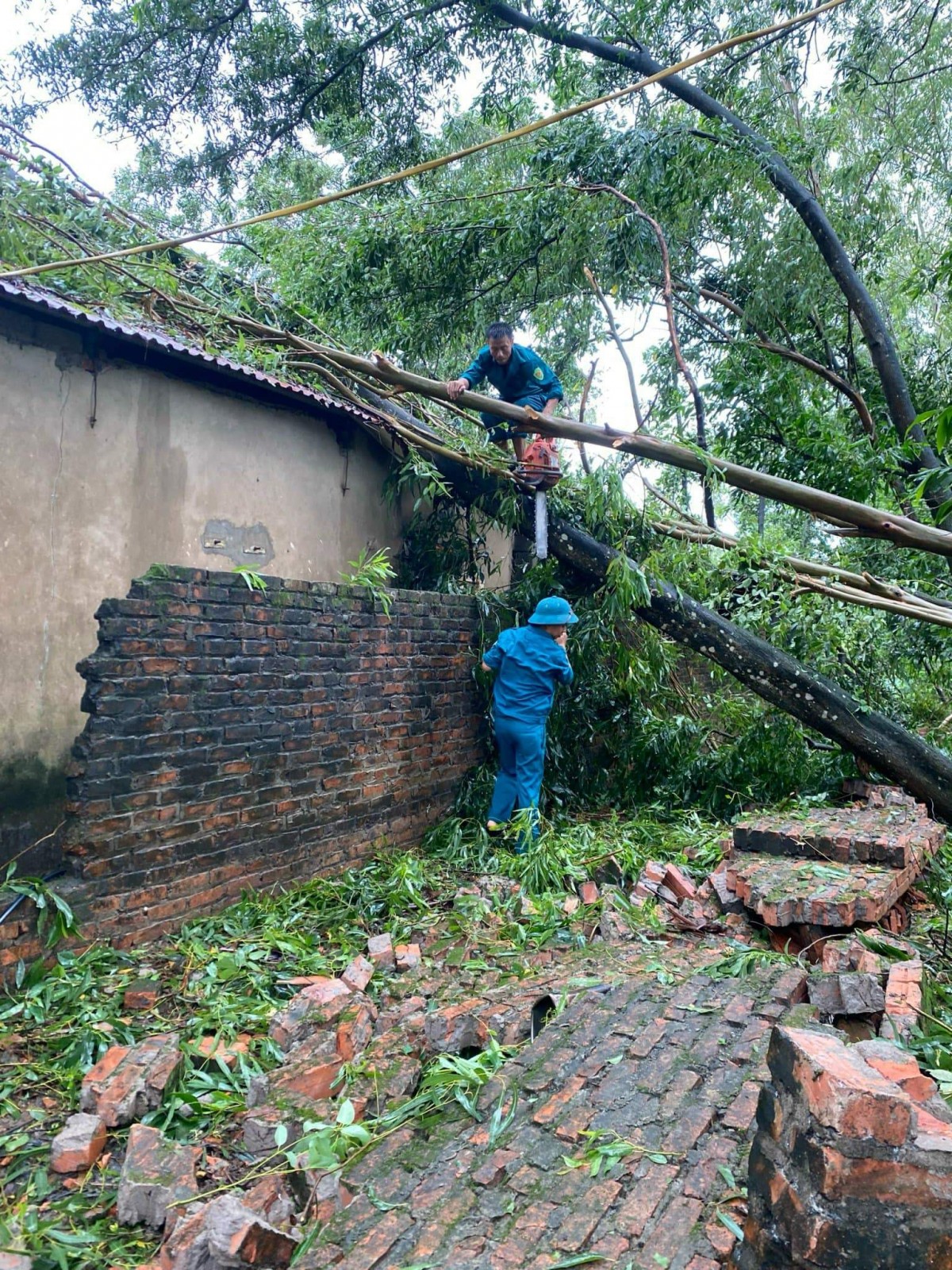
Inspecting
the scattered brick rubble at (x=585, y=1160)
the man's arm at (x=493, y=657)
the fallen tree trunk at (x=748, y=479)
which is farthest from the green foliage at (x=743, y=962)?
the man's arm at (x=493, y=657)

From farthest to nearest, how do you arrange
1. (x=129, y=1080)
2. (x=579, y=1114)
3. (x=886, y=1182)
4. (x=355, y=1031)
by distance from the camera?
(x=355, y=1031), (x=129, y=1080), (x=579, y=1114), (x=886, y=1182)

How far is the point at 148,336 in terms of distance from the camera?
525 centimetres

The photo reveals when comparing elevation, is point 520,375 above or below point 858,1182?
above

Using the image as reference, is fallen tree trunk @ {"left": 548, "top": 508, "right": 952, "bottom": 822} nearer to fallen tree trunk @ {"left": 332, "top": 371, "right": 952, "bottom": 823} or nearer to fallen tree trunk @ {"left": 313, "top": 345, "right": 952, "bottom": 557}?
fallen tree trunk @ {"left": 332, "top": 371, "right": 952, "bottom": 823}

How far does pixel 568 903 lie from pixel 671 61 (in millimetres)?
8480

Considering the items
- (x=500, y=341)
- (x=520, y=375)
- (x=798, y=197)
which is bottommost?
(x=520, y=375)

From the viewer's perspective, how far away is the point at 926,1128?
1.57 m

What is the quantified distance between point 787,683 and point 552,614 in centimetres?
207

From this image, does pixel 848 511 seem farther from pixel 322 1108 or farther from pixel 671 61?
pixel 671 61

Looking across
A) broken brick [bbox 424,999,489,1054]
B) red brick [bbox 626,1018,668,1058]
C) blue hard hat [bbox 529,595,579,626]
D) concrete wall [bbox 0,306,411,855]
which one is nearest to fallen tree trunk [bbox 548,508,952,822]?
blue hard hat [bbox 529,595,579,626]

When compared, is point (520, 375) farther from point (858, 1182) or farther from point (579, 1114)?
point (858, 1182)

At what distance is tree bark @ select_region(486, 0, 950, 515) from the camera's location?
794 centimetres

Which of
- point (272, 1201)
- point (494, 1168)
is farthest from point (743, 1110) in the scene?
point (272, 1201)

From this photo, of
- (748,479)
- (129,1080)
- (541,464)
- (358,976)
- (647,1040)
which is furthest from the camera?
(541,464)
